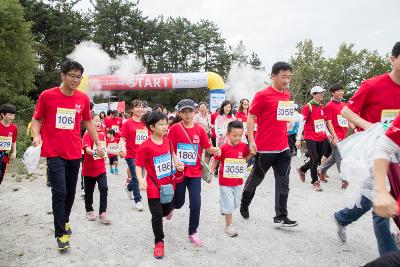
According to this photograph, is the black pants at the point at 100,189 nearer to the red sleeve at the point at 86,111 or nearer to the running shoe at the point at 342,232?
the red sleeve at the point at 86,111

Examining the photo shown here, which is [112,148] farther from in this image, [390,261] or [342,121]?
[390,261]

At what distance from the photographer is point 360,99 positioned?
316cm

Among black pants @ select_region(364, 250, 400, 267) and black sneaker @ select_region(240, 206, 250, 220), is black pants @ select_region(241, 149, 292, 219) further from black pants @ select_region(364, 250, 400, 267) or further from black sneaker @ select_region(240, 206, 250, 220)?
black pants @ select_region(364, 250, 400, 267)

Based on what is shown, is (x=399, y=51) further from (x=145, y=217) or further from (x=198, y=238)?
(x=145, y=217)

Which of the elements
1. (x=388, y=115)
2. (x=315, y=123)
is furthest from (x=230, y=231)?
(x=315, y=123)

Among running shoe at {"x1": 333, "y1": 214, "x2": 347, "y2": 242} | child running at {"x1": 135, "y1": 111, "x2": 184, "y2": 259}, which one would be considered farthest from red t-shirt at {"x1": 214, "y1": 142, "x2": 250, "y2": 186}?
running shoe at {"x1": 333, "y1": 214, "x2": 347, "y2": 242}

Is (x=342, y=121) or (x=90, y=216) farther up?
(x=342, y=121)

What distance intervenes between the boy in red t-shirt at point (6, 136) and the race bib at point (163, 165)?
3.70 metres

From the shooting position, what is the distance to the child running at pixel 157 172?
3.99m

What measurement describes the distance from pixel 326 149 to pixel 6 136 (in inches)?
251

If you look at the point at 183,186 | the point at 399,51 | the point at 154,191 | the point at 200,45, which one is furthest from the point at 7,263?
the point at 200,45

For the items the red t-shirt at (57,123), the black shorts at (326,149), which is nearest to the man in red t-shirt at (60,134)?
the red t-shirt at (57,123)

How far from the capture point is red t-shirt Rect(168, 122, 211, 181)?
14.5 ft

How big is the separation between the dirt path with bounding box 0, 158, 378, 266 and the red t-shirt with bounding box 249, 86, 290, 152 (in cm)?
114
